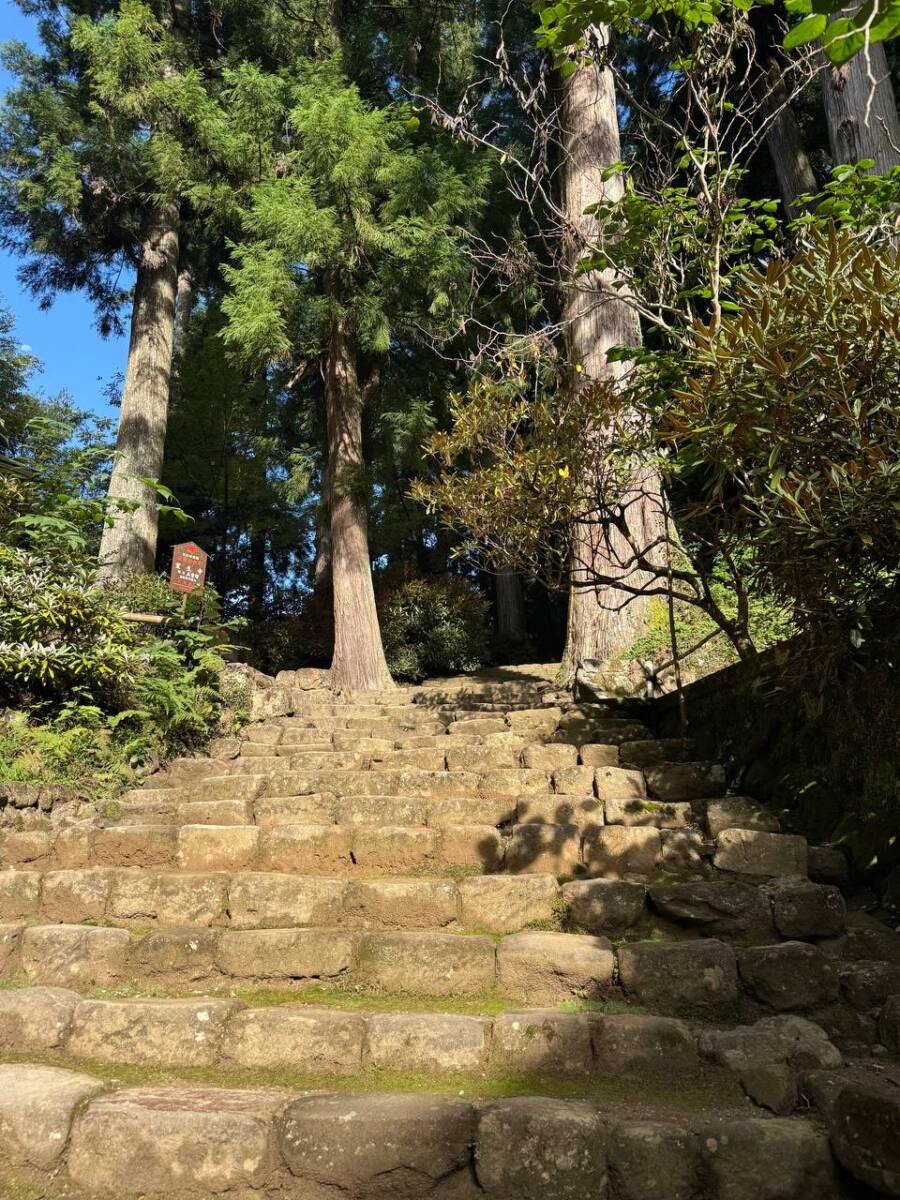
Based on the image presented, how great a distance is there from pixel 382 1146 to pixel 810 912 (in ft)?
6.27

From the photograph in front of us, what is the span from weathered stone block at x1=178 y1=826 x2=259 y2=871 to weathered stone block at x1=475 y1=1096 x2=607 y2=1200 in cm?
201

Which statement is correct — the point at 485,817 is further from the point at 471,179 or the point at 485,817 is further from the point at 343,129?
the point at 471,179

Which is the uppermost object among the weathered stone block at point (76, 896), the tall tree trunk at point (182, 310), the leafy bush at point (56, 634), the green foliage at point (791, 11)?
the tall tree trunk at point (182, 310)

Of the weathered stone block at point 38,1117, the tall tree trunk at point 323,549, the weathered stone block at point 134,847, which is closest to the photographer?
the weathered stone block at point 38,1117

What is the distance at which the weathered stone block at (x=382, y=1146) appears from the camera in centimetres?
224

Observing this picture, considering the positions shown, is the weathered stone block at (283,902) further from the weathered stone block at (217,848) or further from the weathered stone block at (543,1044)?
the weathered stone block at (543,1044)

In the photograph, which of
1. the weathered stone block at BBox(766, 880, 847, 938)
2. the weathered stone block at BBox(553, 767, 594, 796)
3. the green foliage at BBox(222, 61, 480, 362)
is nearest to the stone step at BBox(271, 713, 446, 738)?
the weathered stone block at BBox(553, 767, 594, 796)

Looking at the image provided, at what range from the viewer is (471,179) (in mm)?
10586

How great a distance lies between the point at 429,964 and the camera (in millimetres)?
3105

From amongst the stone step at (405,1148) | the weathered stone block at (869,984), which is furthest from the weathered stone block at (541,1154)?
the weathered stone block at (869,984)

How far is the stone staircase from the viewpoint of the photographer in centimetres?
224

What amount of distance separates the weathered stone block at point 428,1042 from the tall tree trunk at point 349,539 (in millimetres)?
7091

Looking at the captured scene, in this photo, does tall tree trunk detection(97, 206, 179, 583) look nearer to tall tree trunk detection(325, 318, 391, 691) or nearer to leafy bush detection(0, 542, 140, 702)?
tall tree trunk detection(325, 318, 391, 691)

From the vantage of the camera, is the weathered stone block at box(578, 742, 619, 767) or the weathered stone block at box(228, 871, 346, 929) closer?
the weathered stone block at box(228, 871, 346, 929)
